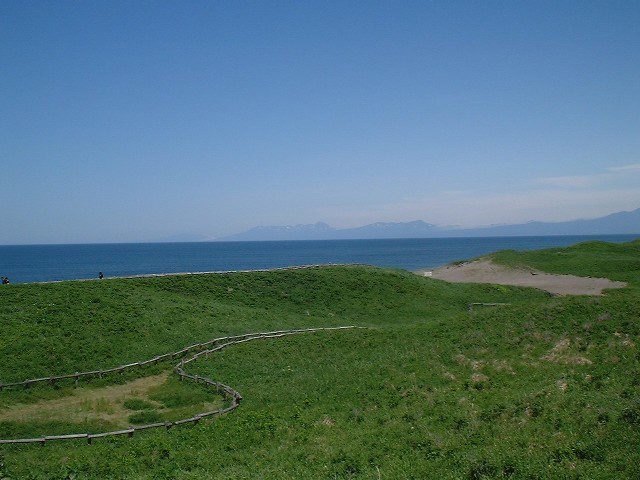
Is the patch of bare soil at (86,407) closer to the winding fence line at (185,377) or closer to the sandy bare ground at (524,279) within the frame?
the winding fence line at (185,377)

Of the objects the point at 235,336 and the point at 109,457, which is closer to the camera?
the point at 109,457

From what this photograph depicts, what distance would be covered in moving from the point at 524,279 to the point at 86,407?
68250mm

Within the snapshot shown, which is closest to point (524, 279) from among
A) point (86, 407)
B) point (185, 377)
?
point (185, 377)

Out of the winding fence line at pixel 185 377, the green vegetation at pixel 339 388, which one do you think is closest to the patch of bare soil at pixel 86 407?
the green vegetation at pixel 339 388

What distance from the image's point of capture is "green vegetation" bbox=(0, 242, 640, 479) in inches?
682

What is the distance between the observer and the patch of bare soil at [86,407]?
26.7 meters

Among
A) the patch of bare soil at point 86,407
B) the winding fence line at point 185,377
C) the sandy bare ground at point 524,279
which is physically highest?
the sandy bare ground at point 524,279

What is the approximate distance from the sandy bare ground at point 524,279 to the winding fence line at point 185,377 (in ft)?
117

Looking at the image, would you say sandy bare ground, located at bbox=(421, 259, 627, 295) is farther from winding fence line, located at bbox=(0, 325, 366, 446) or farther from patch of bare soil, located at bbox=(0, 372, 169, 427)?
patch of bare soil, located at bbox=(0, 372, 169, 427)

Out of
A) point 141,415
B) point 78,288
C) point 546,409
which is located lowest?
point 141,415

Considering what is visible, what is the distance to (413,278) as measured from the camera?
70.2 m

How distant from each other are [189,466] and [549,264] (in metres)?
82.4

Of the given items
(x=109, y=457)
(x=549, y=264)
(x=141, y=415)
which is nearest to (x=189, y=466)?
(x=109, y=457)

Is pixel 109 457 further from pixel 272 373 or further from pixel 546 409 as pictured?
pixel 546 409
